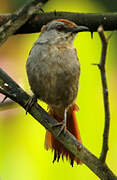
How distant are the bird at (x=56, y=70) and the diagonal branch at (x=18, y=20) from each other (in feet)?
1.05

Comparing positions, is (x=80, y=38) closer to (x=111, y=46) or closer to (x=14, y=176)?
(x=111, y=46)

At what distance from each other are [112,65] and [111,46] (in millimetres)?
448

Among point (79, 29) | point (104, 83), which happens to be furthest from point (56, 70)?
→ point (104, 83)

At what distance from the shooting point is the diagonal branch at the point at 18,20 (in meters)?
2.91

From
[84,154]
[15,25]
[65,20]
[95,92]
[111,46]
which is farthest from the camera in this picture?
[111,46]

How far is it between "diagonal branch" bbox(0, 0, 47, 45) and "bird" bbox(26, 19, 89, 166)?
0.32m

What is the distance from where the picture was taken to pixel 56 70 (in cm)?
325

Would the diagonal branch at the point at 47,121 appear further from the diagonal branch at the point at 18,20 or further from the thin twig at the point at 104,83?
the diagonal branch at the point at 18,20

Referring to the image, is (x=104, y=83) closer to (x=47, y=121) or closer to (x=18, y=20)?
(x=47, y=121)

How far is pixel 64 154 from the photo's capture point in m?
3.19

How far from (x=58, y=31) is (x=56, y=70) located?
1.42 feet

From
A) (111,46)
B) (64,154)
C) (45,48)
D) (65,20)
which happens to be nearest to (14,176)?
(64,154)

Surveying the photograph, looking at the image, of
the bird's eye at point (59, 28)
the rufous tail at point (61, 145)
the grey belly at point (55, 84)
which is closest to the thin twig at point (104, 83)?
the rufous tail at point (61, 145)

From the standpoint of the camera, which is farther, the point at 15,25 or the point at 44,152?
the point at 44,152
